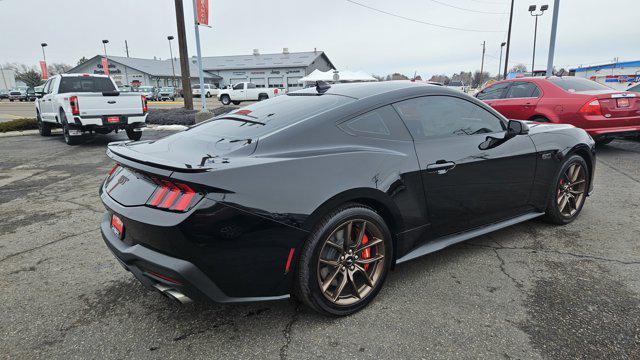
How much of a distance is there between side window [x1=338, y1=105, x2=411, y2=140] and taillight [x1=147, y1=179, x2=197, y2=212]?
3.53 feet

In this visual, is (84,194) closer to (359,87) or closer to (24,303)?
(24,303)

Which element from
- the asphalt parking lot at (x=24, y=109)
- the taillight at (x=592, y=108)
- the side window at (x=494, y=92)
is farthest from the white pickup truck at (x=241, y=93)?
the taillight at (x=592, y=108)

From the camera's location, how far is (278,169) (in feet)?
7.18

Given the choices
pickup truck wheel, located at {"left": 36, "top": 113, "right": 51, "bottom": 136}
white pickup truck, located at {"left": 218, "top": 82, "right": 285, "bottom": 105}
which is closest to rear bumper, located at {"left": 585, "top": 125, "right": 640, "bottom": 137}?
pickup truck wheel, located at {"left": 36, "top": 113, "right": 51, "bottom": 136}

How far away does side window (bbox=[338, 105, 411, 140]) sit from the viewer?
2.63m

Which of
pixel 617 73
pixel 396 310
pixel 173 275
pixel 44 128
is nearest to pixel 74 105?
pixel 44 128

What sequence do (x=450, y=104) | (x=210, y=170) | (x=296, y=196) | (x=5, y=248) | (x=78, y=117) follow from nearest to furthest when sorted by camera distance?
(x=210, y=170) → (x=296, y=196) → (x=450, y=104) → (x=5, y=248) → (x=78, y=117)

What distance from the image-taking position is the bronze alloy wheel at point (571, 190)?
3.87 m

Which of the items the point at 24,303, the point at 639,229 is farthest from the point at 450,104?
the point at 24,303

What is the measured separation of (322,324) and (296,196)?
877 millimetres

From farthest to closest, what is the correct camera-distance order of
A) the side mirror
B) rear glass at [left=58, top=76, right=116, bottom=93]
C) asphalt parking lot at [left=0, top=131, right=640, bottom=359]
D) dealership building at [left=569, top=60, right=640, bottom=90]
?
dealership building at [left=569, top=60, right=640, bottom=90] < rear glass at [left=58, top=76, right=116, bottom=93] < the side mirror < asphalt parking lot at [left=0, top=131, right=640, bottom=359]

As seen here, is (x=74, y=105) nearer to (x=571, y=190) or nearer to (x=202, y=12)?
(x=202, y=12)

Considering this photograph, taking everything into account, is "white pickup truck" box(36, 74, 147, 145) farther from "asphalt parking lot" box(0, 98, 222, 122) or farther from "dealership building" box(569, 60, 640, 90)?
"dealership building" box(569, 60, 640, 90)

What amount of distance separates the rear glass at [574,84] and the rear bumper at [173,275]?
7.45 m
